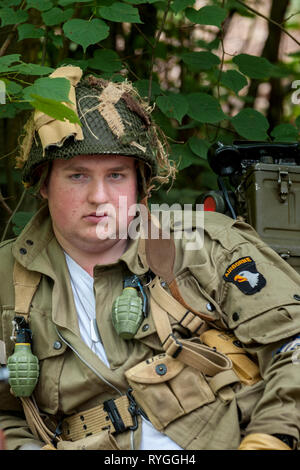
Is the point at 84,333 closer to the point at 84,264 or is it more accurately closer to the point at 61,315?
the point at 61,315

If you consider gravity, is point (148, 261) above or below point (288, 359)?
above

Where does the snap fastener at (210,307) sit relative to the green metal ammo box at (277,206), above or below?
below

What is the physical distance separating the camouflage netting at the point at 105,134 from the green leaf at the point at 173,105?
886 mm

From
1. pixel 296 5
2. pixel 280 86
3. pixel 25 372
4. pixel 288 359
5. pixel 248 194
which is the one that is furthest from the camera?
pixel 280 86

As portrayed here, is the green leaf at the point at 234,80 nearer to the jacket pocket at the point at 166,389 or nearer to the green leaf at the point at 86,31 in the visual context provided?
the green leaf at the point at 86,31

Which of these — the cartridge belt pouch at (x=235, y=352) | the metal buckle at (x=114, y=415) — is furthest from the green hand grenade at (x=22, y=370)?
the cartridge belt pouch at (x=235, y=352)

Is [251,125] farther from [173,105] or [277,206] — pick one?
[277,206]

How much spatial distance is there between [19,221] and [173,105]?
1258 mm

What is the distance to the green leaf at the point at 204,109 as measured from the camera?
13.9 ft

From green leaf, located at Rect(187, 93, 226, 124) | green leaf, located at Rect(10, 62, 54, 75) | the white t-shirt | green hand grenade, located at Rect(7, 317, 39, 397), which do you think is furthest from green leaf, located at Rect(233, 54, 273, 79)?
green hand grenade, located at Rect(7, 317, 39, 397)

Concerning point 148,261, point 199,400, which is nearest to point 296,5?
point 148,261

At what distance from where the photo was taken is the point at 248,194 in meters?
3.52

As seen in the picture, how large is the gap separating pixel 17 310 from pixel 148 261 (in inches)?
25.2

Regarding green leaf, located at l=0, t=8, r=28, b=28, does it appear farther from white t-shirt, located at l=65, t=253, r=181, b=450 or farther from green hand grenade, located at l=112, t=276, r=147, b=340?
green hand grenade, located at l=112, t=276, r=147, b=340
